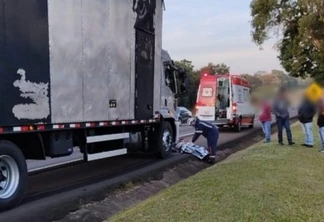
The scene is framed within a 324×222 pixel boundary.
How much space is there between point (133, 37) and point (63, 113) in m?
3.05

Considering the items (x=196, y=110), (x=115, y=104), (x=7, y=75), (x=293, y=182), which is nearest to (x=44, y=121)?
(x=7, y=75)

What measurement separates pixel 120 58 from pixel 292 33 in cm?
1814

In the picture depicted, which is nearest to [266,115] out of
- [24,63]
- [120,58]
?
[120,58]

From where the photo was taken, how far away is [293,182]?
7633mm

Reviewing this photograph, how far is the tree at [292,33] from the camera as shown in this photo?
76.2ft

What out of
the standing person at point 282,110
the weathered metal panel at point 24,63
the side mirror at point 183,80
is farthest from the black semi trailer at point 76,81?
the standing person at point 282,110

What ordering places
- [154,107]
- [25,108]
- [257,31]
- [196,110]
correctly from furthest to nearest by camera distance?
[257,31] → [196,110] → [154,107] → [25,108]

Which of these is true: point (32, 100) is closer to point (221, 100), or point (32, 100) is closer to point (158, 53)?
point (158, 53)

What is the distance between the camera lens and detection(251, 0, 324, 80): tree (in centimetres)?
2323

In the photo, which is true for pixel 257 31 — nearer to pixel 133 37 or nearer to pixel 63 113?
pixel 133 37

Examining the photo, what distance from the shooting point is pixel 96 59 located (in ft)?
29.8

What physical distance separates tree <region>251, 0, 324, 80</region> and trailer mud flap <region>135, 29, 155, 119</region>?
45.1 ft

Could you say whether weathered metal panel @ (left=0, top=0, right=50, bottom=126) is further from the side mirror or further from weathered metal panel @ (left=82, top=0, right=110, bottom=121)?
the side mirror

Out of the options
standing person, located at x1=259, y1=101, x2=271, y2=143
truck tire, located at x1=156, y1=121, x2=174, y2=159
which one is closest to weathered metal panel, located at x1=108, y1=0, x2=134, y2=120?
truck tire, located at x1=156, y1=121, x2=174, y2=159
